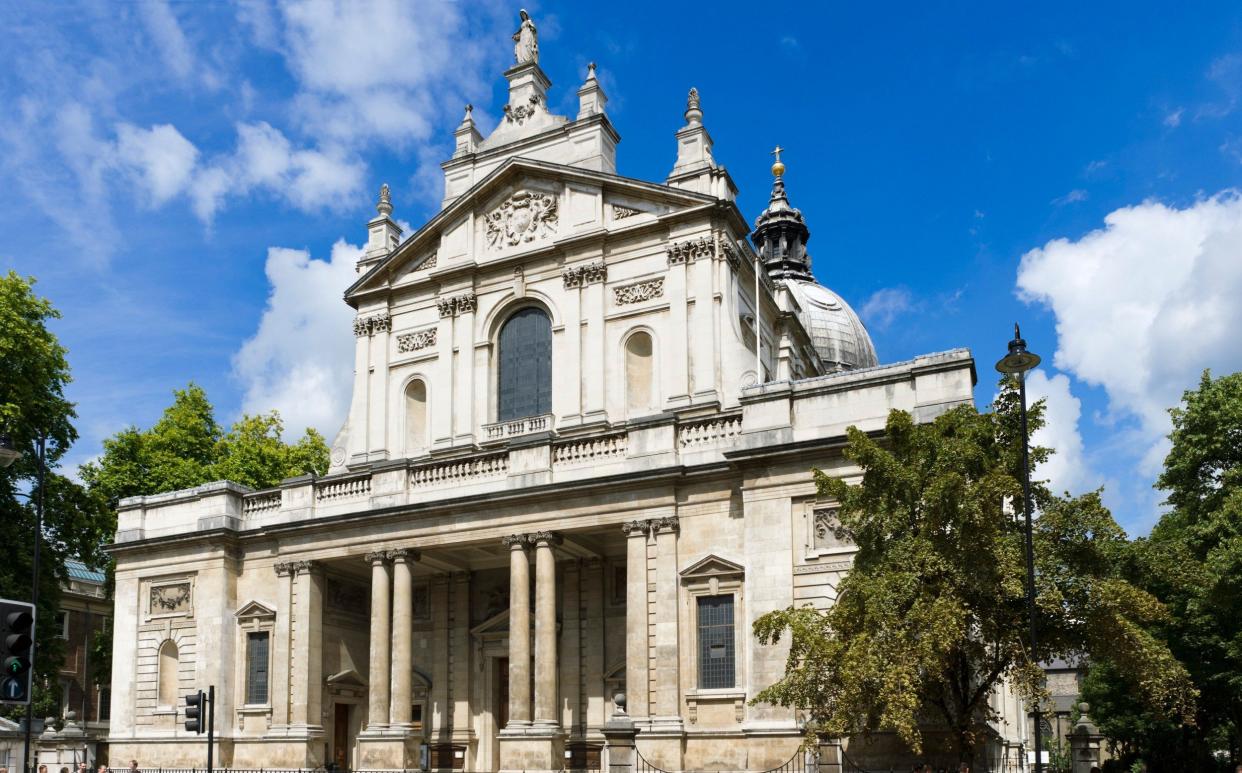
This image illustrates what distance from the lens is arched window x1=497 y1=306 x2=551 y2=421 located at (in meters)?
31.6

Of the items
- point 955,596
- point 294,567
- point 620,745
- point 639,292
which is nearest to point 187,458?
point 294,567

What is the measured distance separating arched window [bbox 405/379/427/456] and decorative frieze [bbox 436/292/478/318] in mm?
2201

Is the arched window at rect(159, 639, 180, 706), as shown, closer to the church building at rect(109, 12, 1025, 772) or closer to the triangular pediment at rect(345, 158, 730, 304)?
the church building at rect(109, 12, 1025, 772)

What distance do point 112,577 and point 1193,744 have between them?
3815cm

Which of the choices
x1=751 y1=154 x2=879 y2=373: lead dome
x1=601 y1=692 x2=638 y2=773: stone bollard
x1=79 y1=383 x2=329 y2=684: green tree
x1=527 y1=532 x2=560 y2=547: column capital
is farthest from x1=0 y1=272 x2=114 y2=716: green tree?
x1=751 y1=154 x2=879 y2=373: lead dome

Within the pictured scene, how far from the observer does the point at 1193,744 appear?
3972cm

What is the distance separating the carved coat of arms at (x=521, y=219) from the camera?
3231 cm

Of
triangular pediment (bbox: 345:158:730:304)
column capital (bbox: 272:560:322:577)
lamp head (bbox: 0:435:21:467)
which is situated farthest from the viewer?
triangular pediment (bbox: 345:158:730:304)

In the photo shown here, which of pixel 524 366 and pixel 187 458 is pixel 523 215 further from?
pixel 187 458

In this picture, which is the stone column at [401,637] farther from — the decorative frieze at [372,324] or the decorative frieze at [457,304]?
the decorative frieze at [372,324]

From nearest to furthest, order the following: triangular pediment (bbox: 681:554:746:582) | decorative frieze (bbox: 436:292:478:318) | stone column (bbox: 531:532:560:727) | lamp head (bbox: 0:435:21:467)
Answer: lamp head (bbox: 0:435:21:467), triangular pediment (bbox: 681:554:746:582), stone column (bbox: 531:532:560:727), decorative frieze (bbox: 436:292:478:318)

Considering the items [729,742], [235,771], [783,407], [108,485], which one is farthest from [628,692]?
[108,485]

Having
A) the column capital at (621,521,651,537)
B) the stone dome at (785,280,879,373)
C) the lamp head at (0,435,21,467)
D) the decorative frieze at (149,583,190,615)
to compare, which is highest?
the stone dome at (785,280,879,373)

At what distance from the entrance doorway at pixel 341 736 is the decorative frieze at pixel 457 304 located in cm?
1111
